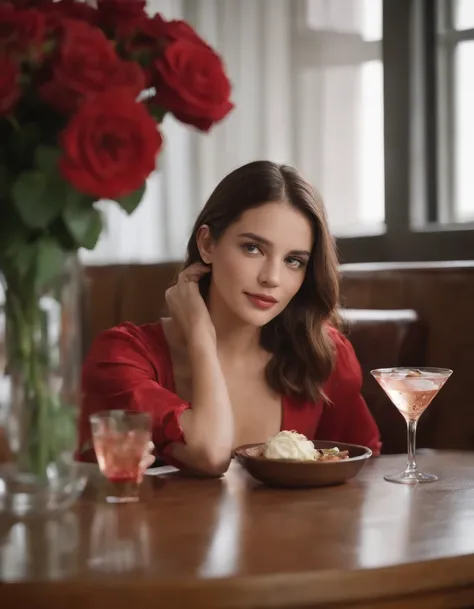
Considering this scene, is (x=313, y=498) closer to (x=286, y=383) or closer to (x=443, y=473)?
(x=443, y=473)

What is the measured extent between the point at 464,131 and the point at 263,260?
6.57ft

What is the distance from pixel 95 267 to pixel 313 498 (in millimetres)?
2054

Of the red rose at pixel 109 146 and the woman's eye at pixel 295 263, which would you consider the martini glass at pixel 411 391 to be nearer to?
the woman's eye at pixel 295 263

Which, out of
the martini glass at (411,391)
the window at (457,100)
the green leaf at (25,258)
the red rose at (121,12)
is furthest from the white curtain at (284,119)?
the green leaf at (25,258)

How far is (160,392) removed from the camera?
1949mm

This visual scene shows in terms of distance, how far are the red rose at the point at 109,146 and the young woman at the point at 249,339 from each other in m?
0.83

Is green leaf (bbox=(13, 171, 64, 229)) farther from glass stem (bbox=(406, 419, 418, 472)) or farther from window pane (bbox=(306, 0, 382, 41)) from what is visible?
window pane (bbox=(306, 0, 382, 41))

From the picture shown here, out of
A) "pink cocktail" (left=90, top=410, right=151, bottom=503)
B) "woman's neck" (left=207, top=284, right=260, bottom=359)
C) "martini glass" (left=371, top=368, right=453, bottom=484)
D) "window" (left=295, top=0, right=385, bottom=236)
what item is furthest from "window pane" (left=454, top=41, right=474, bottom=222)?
"pink cocktail" (left=90, top=410, right=151, bottom=503)

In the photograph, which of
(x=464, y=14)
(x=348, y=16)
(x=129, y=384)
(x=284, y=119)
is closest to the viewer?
(x=129, y=384)

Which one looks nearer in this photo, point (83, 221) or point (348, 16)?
point (83, 221)

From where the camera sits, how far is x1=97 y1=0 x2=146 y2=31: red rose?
4.21 ft

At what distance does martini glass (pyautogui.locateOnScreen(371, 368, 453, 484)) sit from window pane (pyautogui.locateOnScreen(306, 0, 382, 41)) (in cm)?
261

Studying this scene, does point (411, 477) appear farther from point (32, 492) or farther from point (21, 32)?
point (21, 32)

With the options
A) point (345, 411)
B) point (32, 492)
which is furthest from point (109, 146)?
point (345, 411)
